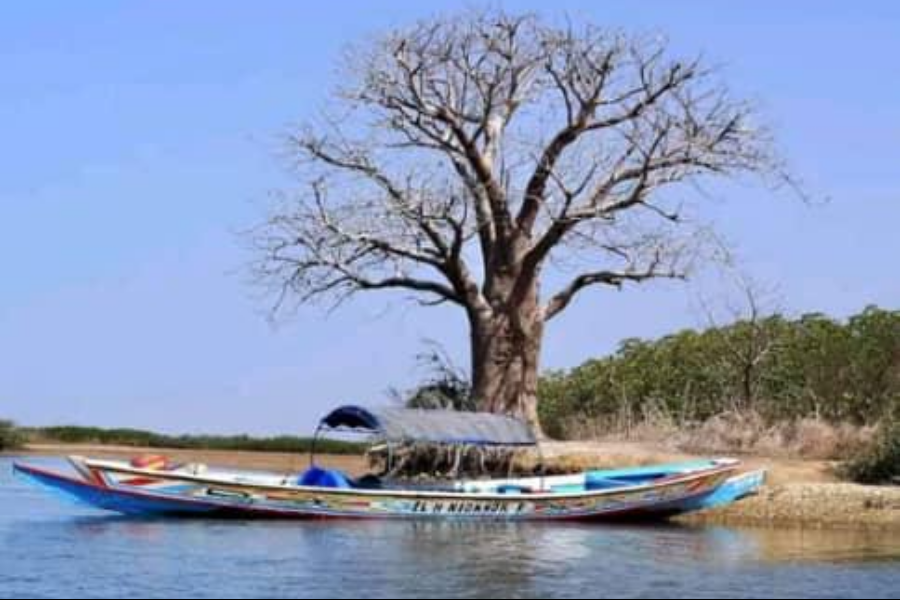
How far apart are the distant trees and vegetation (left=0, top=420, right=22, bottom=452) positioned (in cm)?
1927

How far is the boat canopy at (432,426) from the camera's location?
104ft

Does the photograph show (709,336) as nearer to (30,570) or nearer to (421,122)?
(421,122)

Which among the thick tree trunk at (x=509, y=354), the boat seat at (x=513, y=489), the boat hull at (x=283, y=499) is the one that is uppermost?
the thick tree trunk at (x=509, y=354)

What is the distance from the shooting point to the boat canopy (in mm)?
31719

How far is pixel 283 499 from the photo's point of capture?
29.6 meters

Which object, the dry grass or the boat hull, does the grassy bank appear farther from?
the boat hull

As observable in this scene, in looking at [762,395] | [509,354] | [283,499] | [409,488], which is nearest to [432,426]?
[409,488]

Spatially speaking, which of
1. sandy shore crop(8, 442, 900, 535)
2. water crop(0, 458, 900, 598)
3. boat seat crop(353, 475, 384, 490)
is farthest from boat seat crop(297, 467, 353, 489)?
sandy shore crop(8, 442, 900, 535)

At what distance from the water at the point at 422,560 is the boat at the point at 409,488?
559 millimetres

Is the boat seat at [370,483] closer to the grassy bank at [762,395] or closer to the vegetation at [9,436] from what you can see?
the grassy bank at [762,395]

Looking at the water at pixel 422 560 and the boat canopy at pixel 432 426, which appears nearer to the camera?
the water at pixel 422 560

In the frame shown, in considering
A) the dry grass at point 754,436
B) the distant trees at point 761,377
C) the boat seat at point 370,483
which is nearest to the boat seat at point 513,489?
the boat seat at point 370,483

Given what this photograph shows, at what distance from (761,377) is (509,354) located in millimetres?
8338

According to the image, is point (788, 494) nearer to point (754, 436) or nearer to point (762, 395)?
point (754, 436)
